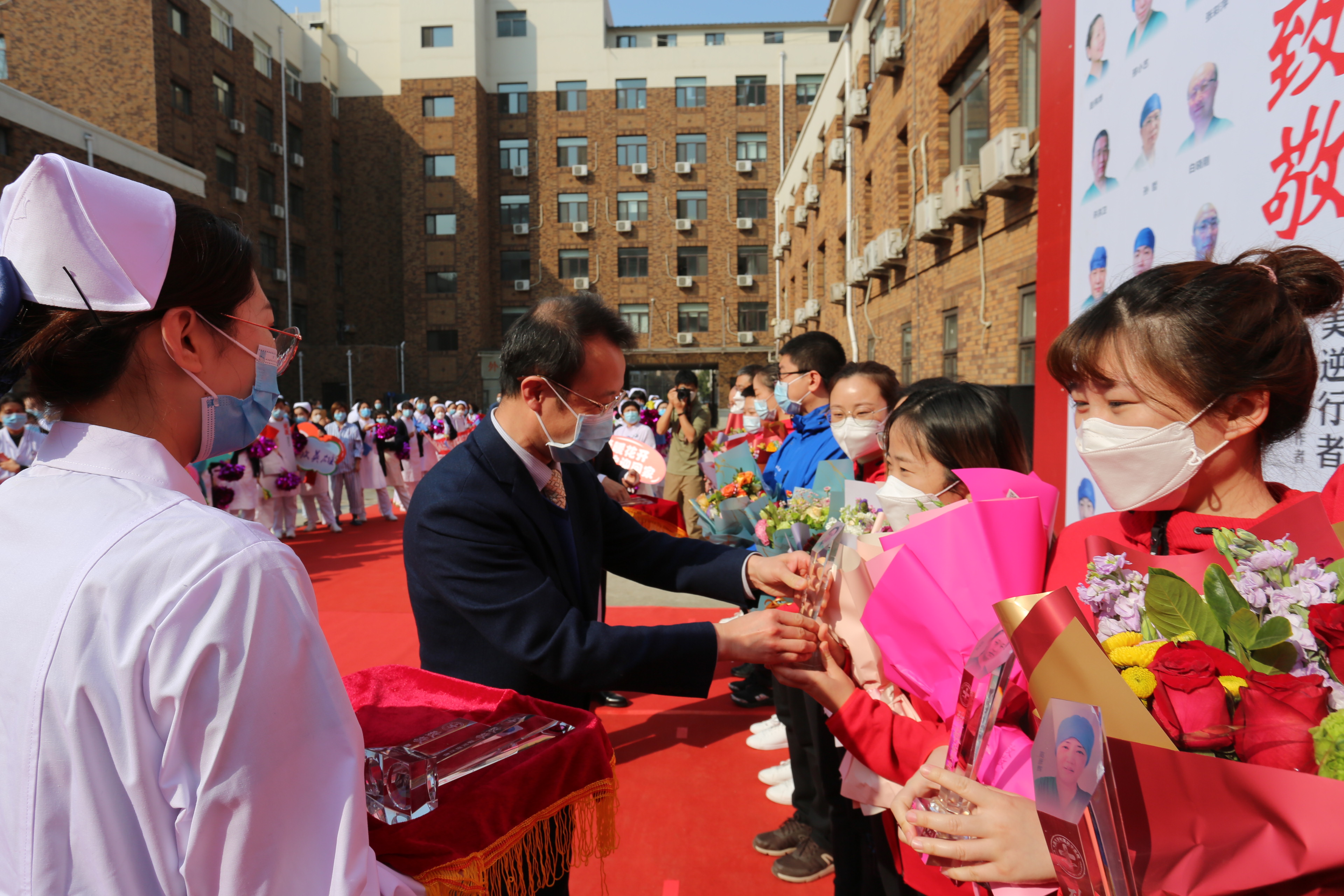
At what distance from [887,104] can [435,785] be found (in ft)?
47.5

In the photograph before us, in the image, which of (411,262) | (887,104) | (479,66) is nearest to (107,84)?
(411,262)

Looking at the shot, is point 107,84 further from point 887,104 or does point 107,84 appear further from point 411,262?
point 887,104

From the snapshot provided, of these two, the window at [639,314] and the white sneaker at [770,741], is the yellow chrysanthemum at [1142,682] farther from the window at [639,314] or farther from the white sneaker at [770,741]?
the window at [639,314]

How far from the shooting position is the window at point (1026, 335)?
8016mm

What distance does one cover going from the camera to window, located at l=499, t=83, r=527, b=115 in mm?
34469

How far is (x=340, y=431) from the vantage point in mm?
12117

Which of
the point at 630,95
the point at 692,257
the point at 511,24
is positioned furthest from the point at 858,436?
the point at 511,24

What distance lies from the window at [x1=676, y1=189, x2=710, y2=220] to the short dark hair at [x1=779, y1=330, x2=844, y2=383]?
31175 millimetres

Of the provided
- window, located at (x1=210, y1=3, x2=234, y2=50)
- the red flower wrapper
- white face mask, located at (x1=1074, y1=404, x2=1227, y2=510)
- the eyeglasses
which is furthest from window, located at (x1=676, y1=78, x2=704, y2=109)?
the red flower wrapper

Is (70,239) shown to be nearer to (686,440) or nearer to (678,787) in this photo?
→ (678,787)

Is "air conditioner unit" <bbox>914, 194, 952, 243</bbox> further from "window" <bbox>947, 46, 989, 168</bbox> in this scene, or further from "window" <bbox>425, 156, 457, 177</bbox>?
"window" <bbox>425, 156, 457, 177</bbox>

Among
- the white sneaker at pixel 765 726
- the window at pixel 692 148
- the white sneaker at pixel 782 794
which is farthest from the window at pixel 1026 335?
the window at pixel 692 148

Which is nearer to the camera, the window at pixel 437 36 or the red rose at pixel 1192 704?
the red rose at pixel 1192 704

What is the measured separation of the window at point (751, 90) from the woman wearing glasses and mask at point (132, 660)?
3608cm
